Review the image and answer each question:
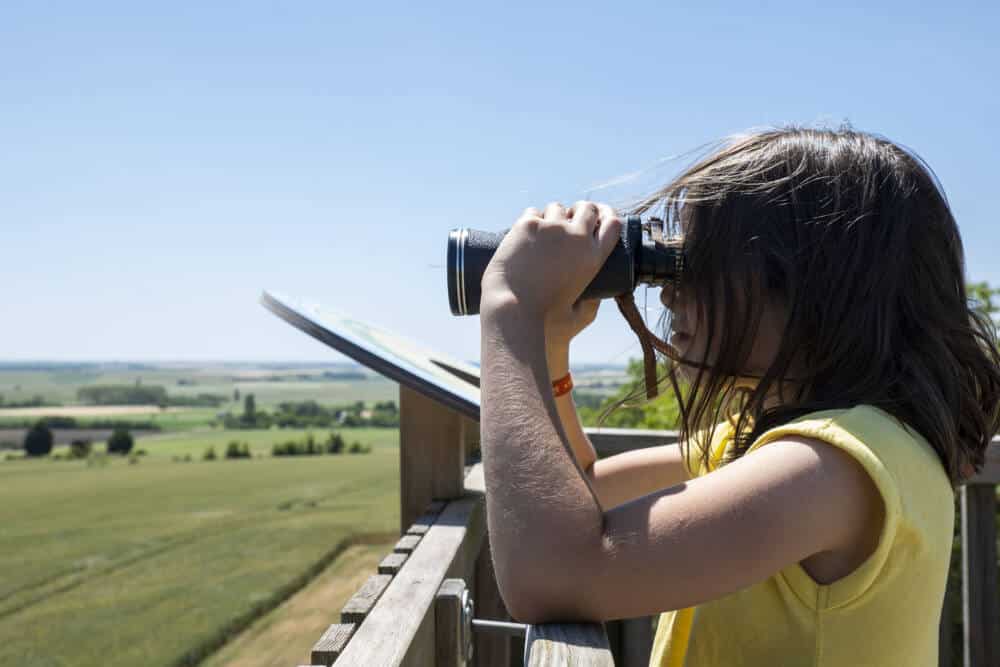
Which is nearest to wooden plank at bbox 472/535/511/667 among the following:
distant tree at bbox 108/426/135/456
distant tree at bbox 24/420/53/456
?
distant tree at bbox 24/420/53/456

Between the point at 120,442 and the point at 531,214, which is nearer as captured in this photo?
the point at 531,214

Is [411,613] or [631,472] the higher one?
[631,472]

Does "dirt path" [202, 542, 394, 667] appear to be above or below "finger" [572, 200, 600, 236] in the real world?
below

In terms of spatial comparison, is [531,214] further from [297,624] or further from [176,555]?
[176,555]

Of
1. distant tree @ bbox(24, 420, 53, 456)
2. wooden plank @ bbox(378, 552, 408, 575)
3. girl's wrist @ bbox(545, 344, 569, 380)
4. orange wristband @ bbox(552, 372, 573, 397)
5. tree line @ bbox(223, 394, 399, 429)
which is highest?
girl's wrist @ bbox(545, 344, 569, 380)

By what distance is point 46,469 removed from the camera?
17656 millimetres

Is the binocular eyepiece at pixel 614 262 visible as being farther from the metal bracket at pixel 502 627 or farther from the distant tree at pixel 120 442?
the distant tree at pixel 120 442

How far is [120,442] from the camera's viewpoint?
24719 millimetres

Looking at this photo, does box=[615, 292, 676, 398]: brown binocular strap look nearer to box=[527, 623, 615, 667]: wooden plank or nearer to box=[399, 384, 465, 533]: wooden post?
box=[527, 623, 615, 667]: wooden plank

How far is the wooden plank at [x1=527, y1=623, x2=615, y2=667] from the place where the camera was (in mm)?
644

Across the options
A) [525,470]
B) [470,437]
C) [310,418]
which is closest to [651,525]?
[525,470]

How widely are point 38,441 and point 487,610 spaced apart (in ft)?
78.3

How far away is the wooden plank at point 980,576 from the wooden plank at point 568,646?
73.1 inches

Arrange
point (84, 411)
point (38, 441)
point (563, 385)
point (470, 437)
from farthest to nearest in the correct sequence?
point (84, 411) → point (38, 441) → point (470, 437) → point (563, 385)
